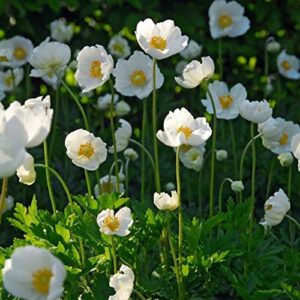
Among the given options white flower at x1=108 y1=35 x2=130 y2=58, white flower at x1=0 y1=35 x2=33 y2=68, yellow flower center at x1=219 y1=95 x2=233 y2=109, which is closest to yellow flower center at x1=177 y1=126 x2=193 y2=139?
yellow flower center at x1=219 y1=95 x2=233 y2=109

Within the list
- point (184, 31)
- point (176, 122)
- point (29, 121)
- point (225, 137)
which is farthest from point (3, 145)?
point (184, 31)

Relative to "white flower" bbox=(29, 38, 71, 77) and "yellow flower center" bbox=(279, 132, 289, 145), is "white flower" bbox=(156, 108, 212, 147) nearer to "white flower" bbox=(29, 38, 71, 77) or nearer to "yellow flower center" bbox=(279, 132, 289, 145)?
"white flower" bbox=(29, 38, 71, 77)

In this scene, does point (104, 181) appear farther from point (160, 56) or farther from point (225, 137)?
point (225, 137)

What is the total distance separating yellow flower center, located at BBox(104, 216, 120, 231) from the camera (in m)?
2.24

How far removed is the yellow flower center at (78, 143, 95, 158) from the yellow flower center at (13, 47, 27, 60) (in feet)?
4.75

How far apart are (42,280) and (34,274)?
0.02 m

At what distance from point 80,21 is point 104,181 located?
5.52ft

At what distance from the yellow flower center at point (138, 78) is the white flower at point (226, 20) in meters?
1.12

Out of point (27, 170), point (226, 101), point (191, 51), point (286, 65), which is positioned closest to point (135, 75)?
point (226, 101)

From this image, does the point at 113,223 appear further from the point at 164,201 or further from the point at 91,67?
the point at 91,67

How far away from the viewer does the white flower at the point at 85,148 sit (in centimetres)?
246

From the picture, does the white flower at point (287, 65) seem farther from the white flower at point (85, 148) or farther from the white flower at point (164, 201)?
the white flower at point (164, 201)

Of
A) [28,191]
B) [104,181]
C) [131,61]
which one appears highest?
[131,61]

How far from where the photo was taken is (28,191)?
3.55 metres
